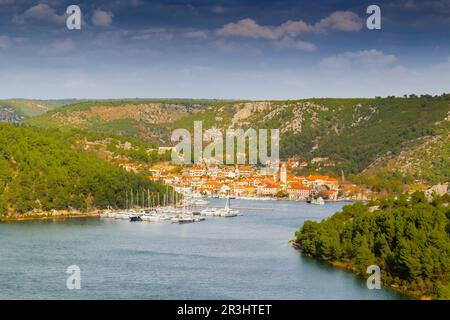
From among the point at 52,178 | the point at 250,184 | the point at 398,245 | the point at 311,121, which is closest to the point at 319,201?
the point at 250,184

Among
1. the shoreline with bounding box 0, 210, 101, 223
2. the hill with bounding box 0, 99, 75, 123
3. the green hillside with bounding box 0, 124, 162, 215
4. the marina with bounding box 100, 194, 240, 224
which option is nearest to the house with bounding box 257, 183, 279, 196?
the marina with bounding box 100, 194, 240, 224

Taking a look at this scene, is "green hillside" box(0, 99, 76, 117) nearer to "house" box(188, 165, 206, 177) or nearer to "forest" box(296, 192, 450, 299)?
"house" box(188, 165, 206, 177)

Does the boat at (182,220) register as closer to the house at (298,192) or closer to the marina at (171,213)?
the marina at (171,213)

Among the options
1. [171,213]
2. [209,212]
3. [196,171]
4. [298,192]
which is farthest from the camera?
[196,171]

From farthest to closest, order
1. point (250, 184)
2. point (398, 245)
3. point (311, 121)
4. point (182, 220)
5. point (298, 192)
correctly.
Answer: point (311, 121), point (250, 184), point (298, 192), point (182, 220), point (398, 245)

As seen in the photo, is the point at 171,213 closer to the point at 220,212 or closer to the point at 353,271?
the point at 220,212

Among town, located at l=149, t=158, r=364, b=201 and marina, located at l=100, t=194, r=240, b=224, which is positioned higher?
town, located at l=149, t=158, r=364, b=201

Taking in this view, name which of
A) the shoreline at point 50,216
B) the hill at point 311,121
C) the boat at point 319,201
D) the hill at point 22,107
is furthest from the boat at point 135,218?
the hill at point 22,107
